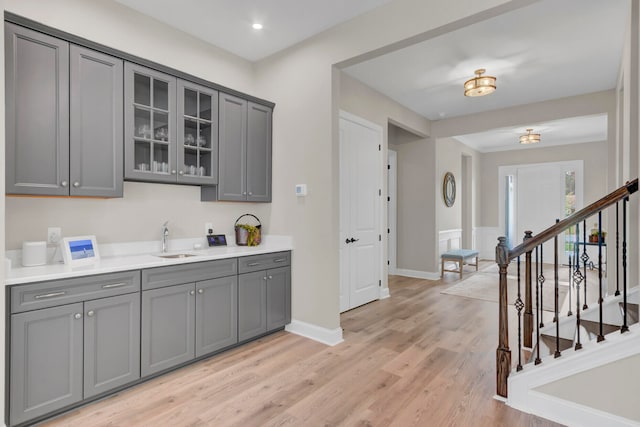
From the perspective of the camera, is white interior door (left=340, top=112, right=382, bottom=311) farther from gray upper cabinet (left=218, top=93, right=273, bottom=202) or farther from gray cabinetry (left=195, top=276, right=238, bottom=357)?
gray cabinetry (left=195, top=276, right=238, bottom=357)

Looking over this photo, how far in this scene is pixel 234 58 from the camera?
3.75m

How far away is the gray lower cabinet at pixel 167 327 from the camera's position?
8.06ft

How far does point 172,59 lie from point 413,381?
345cm

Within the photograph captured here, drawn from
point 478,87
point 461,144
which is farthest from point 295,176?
point 461,144

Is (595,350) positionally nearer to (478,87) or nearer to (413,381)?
(413,381)

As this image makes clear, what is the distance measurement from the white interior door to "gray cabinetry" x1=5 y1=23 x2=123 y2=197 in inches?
97.6

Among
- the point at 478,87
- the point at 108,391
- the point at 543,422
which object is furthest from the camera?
the point at 478,87

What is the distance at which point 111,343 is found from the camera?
2279 millimetres

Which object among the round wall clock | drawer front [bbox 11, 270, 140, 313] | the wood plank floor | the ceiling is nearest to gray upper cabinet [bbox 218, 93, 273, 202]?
the ceiling

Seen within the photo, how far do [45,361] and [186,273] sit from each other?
3.15 feet

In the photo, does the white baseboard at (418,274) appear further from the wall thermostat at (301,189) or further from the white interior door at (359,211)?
the wall thermostat at (301,189)

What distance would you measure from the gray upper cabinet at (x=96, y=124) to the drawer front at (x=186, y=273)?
2.19 feet

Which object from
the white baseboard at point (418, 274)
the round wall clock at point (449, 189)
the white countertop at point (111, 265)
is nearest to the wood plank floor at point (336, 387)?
the white countertop at point (111, 265)

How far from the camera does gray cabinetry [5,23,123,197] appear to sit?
2133 millimetres
